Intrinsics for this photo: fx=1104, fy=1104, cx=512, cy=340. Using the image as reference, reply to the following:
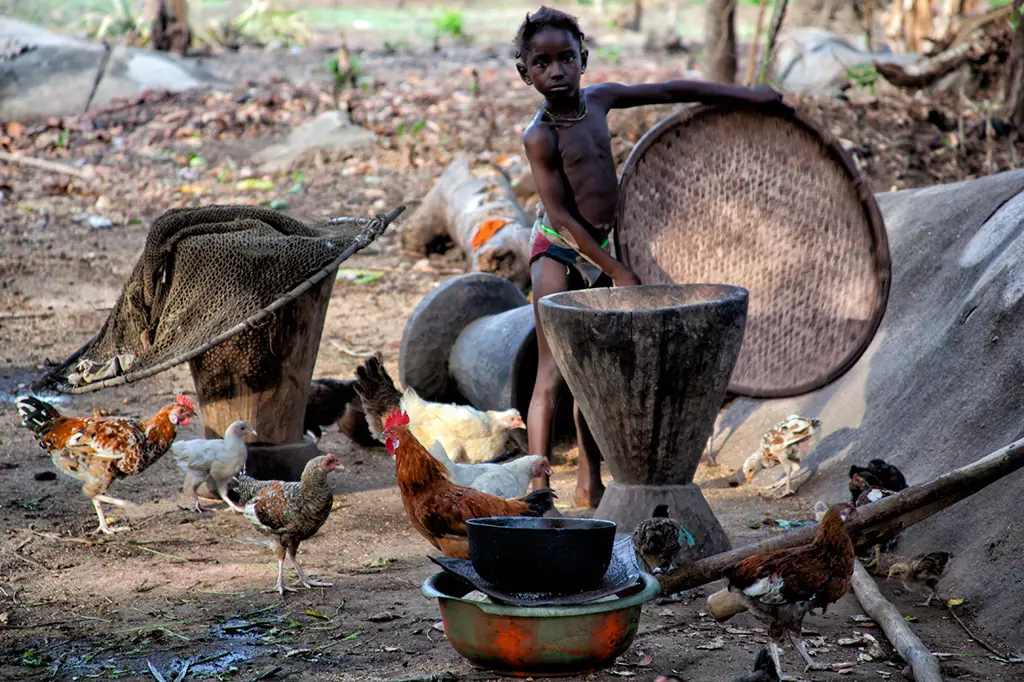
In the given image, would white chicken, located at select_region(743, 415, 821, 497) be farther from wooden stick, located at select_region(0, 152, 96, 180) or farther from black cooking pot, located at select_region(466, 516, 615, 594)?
wooden stick, located at select_region(0, 152, 96, 180)

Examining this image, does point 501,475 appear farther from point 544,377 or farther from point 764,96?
point 764,96

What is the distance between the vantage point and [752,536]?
4797 millimetres

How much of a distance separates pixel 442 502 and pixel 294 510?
2.08ft

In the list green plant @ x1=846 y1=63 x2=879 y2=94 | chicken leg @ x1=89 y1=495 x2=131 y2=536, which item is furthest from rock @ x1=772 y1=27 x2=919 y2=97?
chicken leg @ x1=89 y1=495 x2=131 y2=536

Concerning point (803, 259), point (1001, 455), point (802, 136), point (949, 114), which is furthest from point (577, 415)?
point (949, 114)

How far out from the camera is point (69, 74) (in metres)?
15.7

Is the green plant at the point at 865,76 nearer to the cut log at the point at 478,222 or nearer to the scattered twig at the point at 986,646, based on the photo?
the cut log at the point at 478,222

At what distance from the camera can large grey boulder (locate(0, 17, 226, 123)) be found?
15.4 m

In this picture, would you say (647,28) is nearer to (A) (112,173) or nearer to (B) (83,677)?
(A) (112,173)

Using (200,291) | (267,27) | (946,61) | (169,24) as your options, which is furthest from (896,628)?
(267,27)

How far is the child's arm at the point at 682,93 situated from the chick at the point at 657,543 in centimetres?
215

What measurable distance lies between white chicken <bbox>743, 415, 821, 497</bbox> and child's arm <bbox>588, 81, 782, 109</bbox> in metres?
1.56

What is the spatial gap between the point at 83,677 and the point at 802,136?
396cm

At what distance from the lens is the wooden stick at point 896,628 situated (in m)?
3.31
